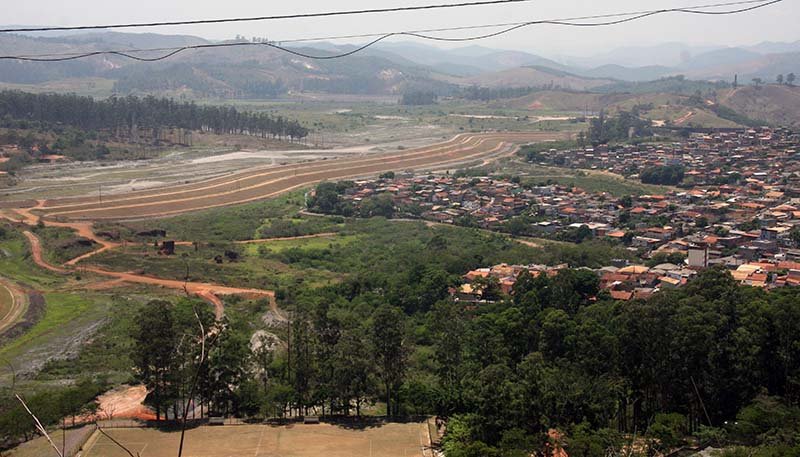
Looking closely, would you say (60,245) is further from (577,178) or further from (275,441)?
(577,178)

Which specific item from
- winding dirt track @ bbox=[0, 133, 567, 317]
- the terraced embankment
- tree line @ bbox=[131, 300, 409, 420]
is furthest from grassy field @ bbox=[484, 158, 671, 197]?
tree line @ bbox=[131, 300, 409, 420]

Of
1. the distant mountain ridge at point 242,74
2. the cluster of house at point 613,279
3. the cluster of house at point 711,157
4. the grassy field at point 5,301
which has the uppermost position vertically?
the distant mountain ridge at point 242,74

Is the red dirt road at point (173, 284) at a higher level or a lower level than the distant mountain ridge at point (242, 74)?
lower

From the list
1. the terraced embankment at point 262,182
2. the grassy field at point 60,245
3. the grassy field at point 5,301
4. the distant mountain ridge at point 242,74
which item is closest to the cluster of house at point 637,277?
the grassy field at point 5,301

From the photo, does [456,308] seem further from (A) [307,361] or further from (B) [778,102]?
(B) [778,102]

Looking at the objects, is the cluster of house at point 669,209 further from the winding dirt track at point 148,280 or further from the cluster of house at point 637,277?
the winding dirt track at point 148,280

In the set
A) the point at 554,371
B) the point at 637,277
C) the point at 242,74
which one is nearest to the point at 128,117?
the point at 637,277

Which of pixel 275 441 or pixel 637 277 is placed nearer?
pixel 275 441
